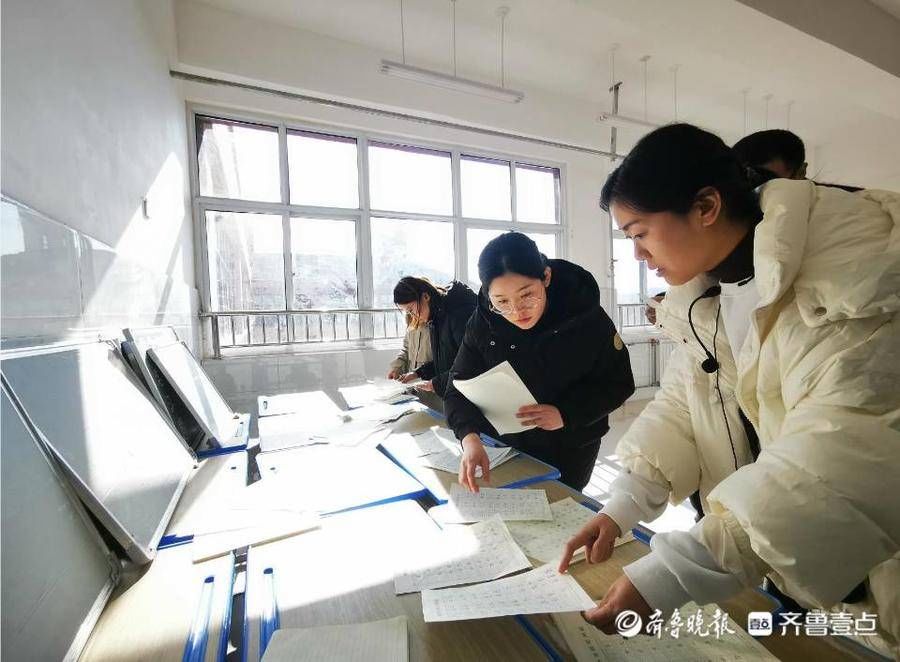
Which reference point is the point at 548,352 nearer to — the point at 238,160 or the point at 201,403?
the point at 201,403

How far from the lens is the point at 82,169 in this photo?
1.40 meters

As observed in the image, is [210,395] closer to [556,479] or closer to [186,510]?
[186,510]

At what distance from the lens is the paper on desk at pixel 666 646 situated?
0.56 metres

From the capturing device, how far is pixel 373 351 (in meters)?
4.18

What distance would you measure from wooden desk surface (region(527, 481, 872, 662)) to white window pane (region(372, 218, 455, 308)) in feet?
12.6

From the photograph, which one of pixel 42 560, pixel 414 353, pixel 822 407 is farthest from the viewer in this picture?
pixel 414 353

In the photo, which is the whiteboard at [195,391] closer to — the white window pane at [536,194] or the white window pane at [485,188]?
the white window pane at [485,188]

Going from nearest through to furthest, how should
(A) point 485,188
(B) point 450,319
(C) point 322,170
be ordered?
(B) point 450,319
(C) point 322,170
(A) point 485,188

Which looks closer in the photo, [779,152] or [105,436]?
[105,436]

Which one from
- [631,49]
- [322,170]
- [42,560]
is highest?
[631,49]

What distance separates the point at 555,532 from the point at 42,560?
86cm

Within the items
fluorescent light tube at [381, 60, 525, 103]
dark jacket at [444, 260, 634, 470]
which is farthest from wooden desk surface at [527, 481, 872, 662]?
fluorescent light tube at [381, 60, 525, 103]

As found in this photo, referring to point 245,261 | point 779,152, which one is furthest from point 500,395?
point 245,261

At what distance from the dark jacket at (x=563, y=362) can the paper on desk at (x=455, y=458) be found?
71mm
